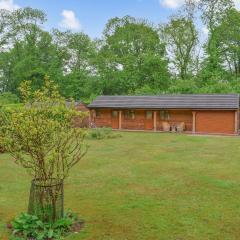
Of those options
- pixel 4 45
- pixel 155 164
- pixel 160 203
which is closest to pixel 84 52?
pixel 4 45

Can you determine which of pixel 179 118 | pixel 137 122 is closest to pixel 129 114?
pixel 137 122

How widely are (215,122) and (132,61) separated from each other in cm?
2109

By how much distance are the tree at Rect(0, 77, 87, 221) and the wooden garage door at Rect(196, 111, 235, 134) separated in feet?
77.9

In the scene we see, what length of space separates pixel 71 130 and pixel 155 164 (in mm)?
8074

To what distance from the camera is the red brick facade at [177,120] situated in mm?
29359

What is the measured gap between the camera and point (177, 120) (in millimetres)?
31750

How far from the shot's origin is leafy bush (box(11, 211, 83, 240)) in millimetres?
7131

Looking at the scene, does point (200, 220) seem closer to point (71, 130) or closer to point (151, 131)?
point (71, 130)

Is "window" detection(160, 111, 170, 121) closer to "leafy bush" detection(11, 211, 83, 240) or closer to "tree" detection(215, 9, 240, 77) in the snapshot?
"tree" detection(215, 9, 240, 77)

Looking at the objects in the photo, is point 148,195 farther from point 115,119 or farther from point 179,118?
point 115,119

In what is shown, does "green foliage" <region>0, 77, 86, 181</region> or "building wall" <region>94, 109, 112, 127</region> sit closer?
"green foliage" <region>0, 77, 86, 181</region>

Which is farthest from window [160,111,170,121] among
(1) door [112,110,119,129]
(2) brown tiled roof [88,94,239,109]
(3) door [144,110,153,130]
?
(1) door [112,110,119,129]

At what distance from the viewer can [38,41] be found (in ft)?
175

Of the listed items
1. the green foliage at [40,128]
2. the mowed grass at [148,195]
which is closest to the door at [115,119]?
the mowed grass at [148,195]
